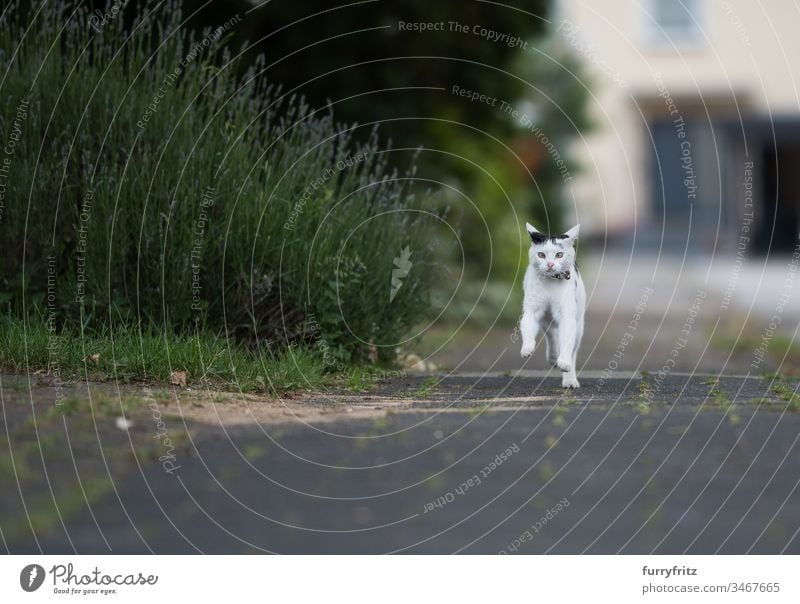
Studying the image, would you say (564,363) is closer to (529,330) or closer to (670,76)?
(529,330)

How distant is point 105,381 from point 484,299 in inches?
306

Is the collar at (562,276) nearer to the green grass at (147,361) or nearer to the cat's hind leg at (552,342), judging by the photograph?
the cat's hind leg at (552,342)

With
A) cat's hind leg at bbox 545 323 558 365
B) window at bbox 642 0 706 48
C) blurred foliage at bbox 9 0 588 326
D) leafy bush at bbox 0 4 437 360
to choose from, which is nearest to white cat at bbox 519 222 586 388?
cat's hind leg at bbox 545 323 558 365

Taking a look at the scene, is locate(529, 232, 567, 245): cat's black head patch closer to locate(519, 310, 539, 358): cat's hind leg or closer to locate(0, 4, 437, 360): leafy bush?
locate(519, 310, 539, 358): cat's hind leg

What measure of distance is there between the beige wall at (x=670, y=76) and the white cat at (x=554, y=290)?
60.8 ft

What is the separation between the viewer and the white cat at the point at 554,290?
17.6 feet

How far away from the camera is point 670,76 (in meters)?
26.6

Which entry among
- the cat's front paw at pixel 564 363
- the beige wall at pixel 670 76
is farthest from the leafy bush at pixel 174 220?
the beige wall at pixel 670 76

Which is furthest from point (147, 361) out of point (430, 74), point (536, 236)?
point (430, 74)

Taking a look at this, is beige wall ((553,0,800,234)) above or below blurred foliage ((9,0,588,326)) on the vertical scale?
above

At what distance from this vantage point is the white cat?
5.36m

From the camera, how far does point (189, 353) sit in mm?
5738

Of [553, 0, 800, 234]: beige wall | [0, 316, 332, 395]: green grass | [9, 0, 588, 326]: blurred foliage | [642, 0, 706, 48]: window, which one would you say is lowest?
[0, 316, 332, 395]: green grass

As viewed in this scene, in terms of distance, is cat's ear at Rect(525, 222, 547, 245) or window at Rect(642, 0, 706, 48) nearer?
cat's ear at Rect(525, 222, 547, 245)
